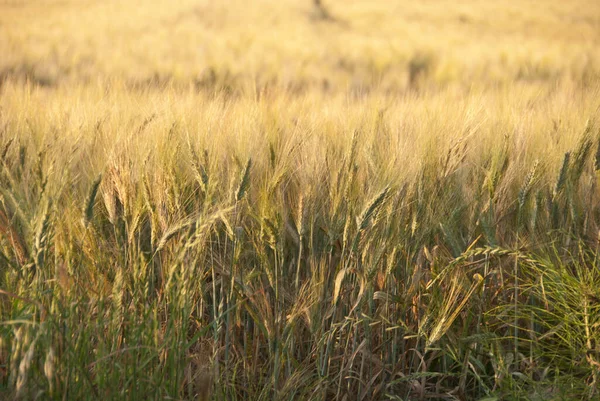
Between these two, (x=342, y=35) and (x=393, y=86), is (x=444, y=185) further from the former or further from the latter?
(x=342, y=35)

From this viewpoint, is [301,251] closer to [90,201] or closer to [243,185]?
[243,185]

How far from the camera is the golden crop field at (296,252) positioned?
3.65ft

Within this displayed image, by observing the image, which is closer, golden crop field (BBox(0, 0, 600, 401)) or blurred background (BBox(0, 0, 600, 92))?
golden crop field (BBox(0, 0, 600, 401))

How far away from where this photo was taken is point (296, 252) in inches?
65.1

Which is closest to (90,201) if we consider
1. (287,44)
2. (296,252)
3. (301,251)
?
(301,251)

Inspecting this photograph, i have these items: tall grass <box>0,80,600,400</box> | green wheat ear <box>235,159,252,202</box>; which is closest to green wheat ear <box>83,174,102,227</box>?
tall grass <box>0,80,600,400</box>

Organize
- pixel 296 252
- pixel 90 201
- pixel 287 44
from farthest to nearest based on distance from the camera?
pixel 287 44 → pixel 296 252 → pixel 90 201

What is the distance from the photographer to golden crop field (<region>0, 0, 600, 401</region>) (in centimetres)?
111

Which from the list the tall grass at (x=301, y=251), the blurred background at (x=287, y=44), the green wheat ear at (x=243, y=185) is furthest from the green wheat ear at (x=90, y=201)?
the blurred background at (x=287, y=44)

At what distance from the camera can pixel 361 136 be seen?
164cm

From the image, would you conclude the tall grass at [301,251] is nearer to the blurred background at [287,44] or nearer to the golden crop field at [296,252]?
the golden crop field at [296,252]

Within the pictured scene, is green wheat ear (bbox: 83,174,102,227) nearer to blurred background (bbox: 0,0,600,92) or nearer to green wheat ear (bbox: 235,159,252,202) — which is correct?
green wheat ear (bbox: 235,159,252,202)

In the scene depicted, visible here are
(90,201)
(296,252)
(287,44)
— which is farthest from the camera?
(287,44)

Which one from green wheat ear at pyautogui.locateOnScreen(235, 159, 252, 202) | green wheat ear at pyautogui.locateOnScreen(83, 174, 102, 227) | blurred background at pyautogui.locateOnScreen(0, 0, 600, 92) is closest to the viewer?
green wheat ear at pyautogui.locateOnScreen(83, 174, 102, 227)
